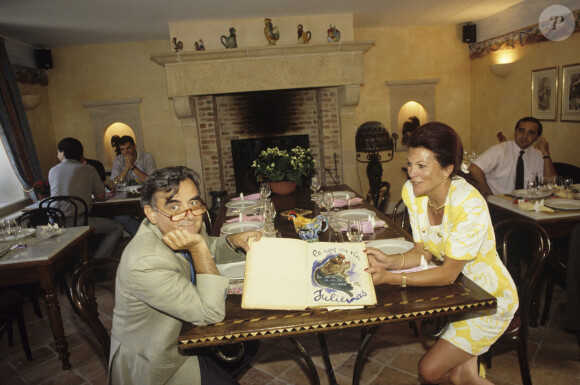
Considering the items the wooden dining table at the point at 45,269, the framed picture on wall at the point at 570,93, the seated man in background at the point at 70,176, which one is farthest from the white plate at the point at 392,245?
the framed picture on wall at the point at 570,93

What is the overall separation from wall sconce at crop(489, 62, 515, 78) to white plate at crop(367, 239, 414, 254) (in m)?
4.53

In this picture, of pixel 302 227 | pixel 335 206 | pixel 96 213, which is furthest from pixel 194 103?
pixel 302 227

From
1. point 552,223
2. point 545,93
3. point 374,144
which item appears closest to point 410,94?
point 374,144

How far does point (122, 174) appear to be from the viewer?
508cm

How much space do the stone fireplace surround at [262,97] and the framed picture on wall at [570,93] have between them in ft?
7.69

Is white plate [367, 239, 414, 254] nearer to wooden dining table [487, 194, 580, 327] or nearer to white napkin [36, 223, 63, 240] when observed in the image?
wooden dining table [487, 194, 580, 327]

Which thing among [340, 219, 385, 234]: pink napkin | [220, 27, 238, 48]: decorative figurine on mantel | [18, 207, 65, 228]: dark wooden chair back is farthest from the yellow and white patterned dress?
[220, 27, 238, 48]: decorative figurine on mantel

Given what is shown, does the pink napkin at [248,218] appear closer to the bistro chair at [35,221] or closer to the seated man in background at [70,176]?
the bistro chair at [35,221]

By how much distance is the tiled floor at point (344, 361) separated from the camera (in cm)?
236

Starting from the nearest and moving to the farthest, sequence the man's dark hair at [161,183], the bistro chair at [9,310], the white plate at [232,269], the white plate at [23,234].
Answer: the man's dark hair at [161,183]
the white plate at [232,269]
the bistro chair at [9,310]
the white plate at [23,234]

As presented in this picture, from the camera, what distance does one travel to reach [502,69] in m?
5.43

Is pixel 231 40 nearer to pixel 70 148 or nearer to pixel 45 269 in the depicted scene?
pixel 70 148

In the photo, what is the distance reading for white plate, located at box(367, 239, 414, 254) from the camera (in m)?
1.95

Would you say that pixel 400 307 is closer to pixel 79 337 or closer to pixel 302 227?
pixel 302 227
